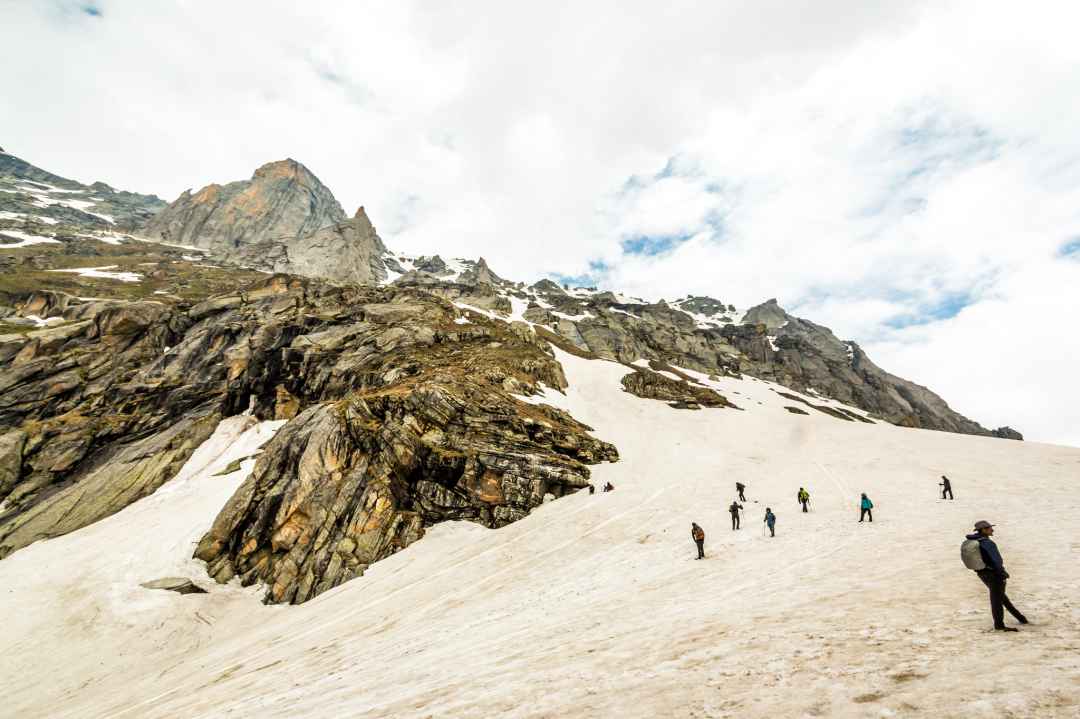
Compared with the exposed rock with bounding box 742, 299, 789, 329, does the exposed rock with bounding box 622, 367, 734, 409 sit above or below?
below

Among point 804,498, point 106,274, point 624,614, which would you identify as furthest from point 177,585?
point 106,274

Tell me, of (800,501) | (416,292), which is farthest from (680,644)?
(416,292)

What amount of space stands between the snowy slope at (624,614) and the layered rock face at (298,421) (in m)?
2.73

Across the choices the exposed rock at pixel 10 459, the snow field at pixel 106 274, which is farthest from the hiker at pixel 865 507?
the snow field at pixel 106 274

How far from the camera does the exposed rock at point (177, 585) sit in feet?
81.1

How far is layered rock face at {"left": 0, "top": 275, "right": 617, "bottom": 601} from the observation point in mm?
28047

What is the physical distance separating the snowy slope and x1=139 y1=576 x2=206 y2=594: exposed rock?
549 millimetres

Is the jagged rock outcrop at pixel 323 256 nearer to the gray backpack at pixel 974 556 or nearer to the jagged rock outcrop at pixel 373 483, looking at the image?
the jagged rock outcrop at pixel 373 483

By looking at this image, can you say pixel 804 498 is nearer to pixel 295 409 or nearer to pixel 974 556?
pixel 974 556

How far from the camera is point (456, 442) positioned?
3400 cm

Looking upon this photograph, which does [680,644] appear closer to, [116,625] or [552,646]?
[552,646]

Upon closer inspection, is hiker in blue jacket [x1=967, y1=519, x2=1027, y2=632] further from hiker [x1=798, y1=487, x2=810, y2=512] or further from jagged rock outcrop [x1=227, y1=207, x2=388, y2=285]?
jagged rock outcrop [x1=227, y1=207, x2=388, y2=285]

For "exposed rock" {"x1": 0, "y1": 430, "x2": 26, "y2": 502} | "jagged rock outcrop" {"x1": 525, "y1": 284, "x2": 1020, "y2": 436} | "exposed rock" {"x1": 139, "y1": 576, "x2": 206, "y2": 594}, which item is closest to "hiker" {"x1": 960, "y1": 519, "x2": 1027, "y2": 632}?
"exposed rock" {"x1": 139, "y1": 576, "x2": 206, "y2": 594}

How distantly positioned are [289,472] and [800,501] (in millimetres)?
33495
